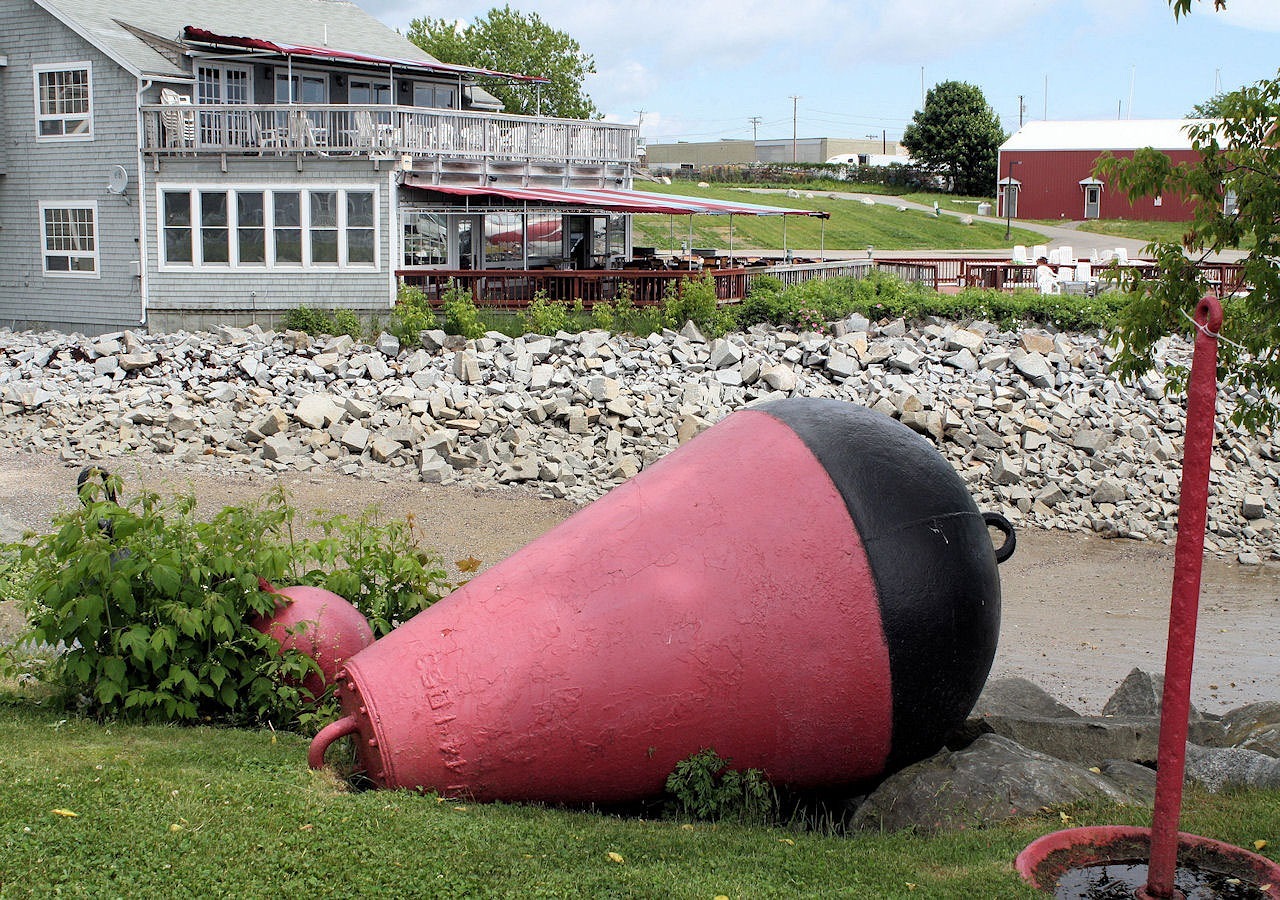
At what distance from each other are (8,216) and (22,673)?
81.0ft

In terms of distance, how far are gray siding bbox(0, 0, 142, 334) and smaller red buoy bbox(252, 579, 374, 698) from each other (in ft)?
72.9

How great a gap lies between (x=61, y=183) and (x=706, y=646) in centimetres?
2669

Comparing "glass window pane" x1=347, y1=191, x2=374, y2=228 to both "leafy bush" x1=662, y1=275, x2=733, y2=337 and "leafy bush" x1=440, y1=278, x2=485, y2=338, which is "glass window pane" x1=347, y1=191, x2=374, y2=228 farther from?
"leafy bush" x1=662, y1=275, x2=733, y2=337

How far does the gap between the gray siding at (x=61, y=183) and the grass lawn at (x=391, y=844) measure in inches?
925

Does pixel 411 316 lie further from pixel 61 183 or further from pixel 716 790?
pixel 716 790

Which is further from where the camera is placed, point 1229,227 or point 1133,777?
point 1229,227

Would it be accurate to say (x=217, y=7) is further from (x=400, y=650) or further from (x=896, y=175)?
(x=896, y=175)

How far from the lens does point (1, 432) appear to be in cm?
2127

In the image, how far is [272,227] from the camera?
26.4 m

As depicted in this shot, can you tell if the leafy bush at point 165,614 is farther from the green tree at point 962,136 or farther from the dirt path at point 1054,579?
the green tree at point 962,136

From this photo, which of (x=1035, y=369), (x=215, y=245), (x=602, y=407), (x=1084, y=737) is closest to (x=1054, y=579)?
(x=602, y=407)

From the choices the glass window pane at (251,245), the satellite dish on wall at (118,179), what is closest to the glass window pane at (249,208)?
the glass window pane at (251,245)

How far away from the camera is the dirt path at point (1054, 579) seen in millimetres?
12336

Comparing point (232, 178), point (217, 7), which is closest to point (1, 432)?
point (232, 178)
